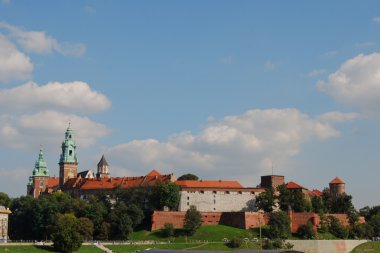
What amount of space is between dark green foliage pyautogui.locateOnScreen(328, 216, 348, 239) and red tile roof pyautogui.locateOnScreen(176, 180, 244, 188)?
18.4m

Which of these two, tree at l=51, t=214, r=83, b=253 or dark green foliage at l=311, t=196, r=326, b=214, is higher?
dark green foliage at l=311, t=196, r=326, b=214

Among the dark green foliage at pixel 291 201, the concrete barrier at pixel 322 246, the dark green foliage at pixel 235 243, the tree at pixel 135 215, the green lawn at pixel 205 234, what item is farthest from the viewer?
the dark green foliage at pixel 291 201

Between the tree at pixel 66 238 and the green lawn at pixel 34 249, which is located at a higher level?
the tree at pixel 66 238

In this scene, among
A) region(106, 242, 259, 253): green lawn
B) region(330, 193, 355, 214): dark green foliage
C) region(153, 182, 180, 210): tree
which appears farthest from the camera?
region(330, 193, 355, 214): dark green foliage

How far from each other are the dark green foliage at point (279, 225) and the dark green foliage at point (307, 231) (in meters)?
2.03

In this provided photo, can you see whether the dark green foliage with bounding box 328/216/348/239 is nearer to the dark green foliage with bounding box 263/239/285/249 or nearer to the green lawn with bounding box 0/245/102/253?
the dark green foliage with bounding box 263/239/285/249

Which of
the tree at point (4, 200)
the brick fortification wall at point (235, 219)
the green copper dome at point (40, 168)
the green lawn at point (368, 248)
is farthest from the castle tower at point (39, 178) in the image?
the green lawn at point (368, 248)

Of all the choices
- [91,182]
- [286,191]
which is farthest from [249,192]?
[91,182]

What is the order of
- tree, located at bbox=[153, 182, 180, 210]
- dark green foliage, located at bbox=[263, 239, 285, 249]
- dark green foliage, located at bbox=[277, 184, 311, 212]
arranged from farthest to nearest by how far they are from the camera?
dark green foliage, located at bbox=[277, 184, 311, 212] → tree, located at bbox=[153, 182, 180, 210] → dark green foliage, located at bbox=[263, 239, 285, 249]

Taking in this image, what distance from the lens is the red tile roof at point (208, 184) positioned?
107812mm


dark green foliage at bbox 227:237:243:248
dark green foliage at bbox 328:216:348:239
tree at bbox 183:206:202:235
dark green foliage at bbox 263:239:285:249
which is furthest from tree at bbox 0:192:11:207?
dark green foliage at bbox 328:216:348:239

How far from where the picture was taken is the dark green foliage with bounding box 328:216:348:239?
95.4 m

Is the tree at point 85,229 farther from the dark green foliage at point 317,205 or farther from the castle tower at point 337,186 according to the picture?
the castle tower at point 337,186

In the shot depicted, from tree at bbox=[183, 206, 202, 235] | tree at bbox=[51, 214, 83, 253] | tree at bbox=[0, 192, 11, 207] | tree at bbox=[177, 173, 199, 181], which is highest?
tree at bbox=[177, 173, 199, 181]
